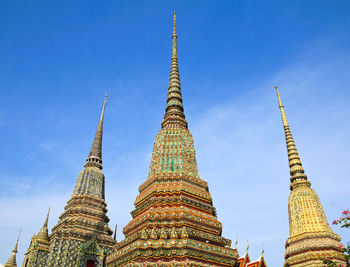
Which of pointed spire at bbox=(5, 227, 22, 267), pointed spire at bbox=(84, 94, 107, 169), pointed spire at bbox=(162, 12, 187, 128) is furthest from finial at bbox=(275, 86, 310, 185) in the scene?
pointed spire at bbox=(5, 227, 22, 267)

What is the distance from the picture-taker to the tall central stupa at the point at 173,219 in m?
16.7

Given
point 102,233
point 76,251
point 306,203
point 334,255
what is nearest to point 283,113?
point 306,203

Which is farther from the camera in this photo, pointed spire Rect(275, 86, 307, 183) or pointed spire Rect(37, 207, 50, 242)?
pointed spire Rect(275, 86, 307, 183)

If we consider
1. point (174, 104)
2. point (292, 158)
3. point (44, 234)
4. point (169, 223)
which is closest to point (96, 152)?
point (44, 234)

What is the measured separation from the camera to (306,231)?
92.6 ft

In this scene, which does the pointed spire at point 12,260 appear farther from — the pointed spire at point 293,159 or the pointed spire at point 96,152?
the pointed spire at point 293,159

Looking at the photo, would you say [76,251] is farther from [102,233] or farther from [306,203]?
[306,203]

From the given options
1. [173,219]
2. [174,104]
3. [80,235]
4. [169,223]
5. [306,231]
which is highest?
[174,104]

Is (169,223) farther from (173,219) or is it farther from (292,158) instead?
(292,158)

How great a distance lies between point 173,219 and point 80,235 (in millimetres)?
11286

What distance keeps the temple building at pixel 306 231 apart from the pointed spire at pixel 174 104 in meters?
14.6

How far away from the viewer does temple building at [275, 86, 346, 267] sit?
2630 cm

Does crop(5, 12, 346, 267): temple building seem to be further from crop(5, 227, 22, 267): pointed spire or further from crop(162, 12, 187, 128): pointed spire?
crop(5, 227, 22, 267): pointed spire

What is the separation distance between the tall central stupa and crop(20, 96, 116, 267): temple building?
6.23 meters
